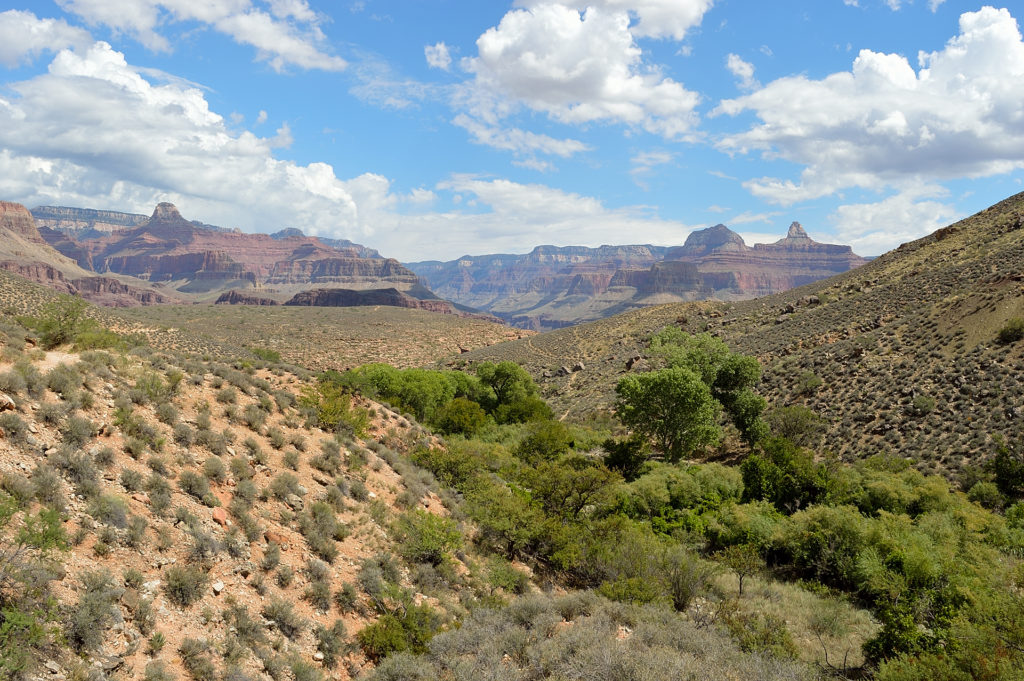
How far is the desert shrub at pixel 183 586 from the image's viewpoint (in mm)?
9219

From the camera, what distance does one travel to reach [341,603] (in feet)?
37.7

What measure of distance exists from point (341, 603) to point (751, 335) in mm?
61949

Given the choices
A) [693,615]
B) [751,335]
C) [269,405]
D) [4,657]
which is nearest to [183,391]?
[269,405]

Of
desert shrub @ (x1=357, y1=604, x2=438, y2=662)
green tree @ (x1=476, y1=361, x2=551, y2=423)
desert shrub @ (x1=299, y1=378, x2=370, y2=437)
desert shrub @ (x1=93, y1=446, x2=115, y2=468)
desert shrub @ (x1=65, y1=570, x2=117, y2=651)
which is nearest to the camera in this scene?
desert shrub @ (x1=65, y1=570, x2=117, y2=651)

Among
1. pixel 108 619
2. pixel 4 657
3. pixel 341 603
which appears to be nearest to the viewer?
pixel 4 657

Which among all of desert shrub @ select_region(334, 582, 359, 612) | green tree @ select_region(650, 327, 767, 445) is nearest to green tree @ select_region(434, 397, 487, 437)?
green tree @ select_region(650, 327, 767, 445)

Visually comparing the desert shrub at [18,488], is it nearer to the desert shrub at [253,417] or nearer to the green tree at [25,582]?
the green tree at [25,582]

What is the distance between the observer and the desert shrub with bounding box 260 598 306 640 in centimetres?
1003

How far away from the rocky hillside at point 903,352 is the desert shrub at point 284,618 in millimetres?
33498

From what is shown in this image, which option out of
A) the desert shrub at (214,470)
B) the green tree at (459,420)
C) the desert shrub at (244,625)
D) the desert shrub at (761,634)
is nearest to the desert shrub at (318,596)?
the desert shrub at (244,625)

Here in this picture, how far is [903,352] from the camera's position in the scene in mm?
39625

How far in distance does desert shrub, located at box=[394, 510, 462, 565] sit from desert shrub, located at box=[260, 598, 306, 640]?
398 cm

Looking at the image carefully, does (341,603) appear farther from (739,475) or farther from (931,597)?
(739,475)

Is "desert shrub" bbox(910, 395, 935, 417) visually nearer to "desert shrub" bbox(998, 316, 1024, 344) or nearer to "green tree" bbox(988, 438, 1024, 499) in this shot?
"green tree" bbox(988, 438, 1024, 499)
